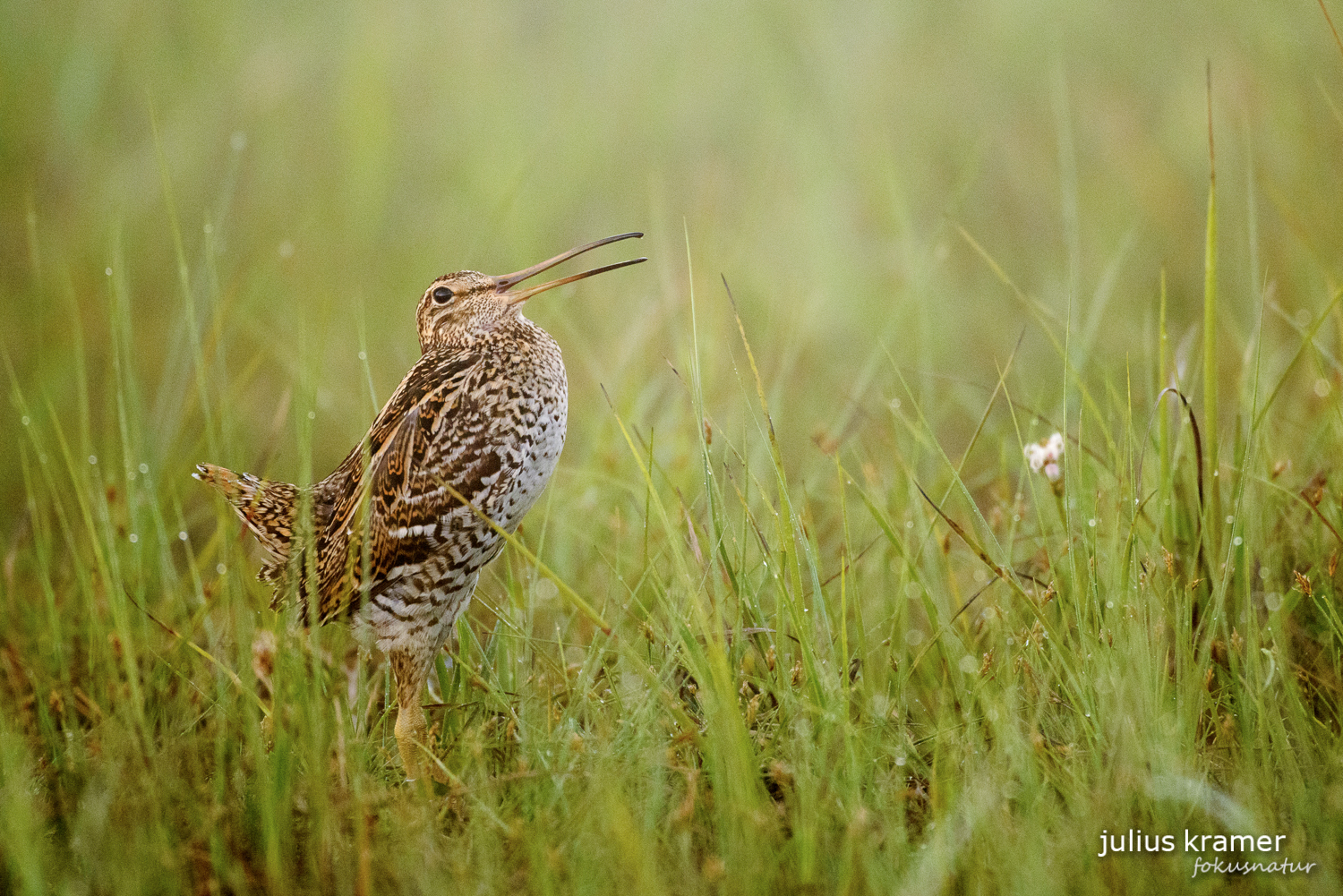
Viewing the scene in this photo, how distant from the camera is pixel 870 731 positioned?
251cm

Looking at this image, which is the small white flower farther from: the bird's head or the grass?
the bird's head

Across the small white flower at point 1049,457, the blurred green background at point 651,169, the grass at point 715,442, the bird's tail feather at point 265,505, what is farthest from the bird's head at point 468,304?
the blurred green background at point 651,169

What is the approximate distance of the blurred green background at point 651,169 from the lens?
5.09 metres

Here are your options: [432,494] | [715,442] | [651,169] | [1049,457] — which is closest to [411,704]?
[432,494]

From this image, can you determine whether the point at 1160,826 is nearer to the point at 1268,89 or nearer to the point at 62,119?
the point at 1268,89

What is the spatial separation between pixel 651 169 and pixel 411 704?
12.5 ft

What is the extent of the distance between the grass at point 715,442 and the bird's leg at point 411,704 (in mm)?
77

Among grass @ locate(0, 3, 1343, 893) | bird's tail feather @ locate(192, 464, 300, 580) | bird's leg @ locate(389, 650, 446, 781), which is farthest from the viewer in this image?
bird's tail feather @ locate(192, 464, 300, 580)

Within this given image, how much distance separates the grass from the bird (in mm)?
169

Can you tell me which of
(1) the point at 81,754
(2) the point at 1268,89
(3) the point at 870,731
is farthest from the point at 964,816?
(2) the point at 1268,89

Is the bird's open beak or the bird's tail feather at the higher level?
the bird's open beak

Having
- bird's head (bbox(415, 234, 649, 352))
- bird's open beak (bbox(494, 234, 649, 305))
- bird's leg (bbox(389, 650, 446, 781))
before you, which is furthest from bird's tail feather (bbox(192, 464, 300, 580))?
bird's open beak (bbox(494, 234, 649, 305))

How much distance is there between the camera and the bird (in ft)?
9.36

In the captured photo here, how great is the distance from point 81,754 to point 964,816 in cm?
198
